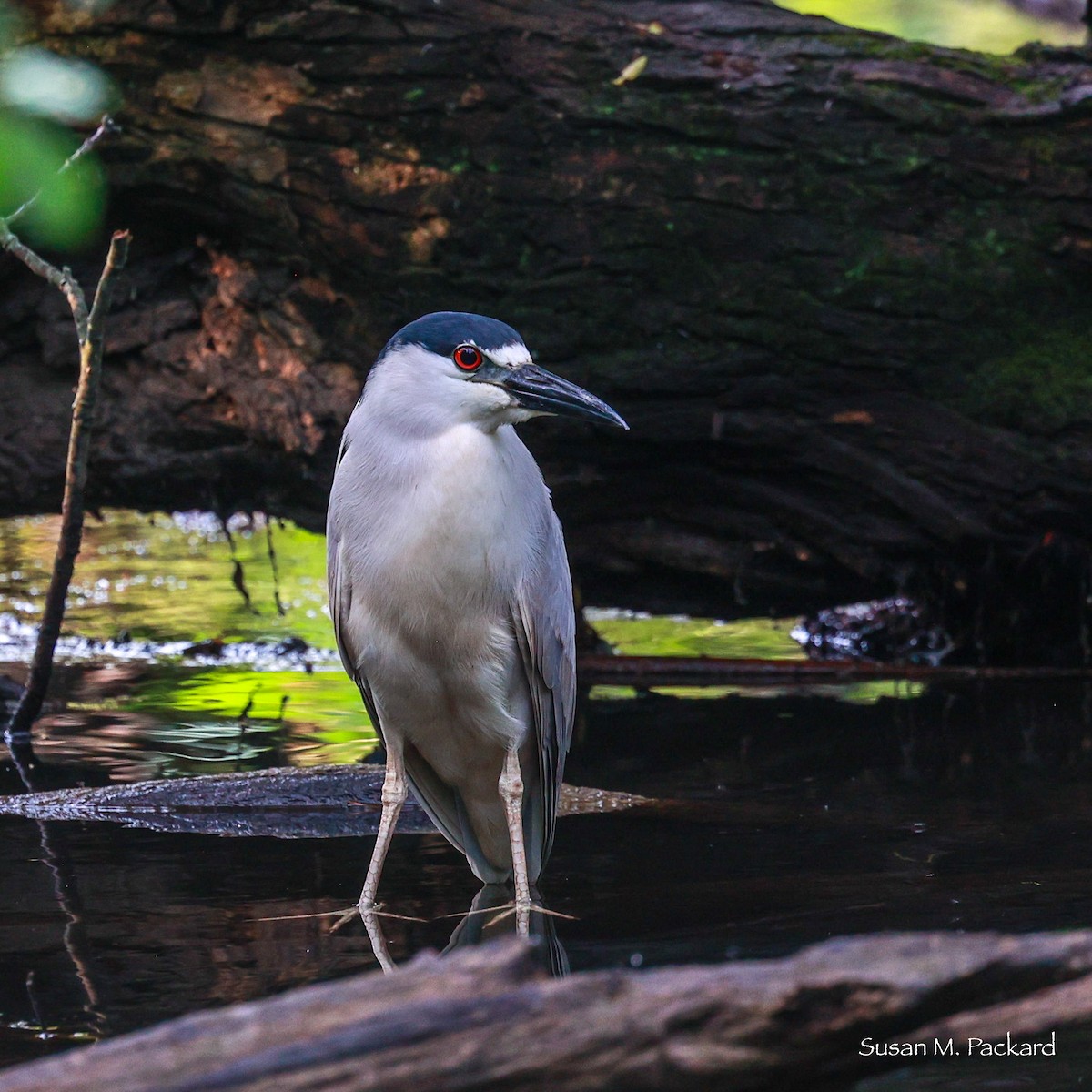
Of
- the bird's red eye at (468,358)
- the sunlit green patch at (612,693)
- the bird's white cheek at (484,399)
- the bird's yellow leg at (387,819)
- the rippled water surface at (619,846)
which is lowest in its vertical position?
the sunlit green patch at (612,693)

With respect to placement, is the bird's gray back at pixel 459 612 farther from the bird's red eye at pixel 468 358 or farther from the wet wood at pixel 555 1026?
the wet wood at pixel 555 1026

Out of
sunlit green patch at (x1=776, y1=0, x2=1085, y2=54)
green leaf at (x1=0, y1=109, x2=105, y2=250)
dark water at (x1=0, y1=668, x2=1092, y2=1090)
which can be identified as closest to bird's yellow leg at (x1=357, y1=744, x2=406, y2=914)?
dark water at (x1=0, y1=668, x2=1092, y2=1090)

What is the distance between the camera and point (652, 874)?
3996 mm

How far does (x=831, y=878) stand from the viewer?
387cm

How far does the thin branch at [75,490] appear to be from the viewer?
16.5 ft

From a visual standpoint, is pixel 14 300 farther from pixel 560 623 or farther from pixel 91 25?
pixel 560 623

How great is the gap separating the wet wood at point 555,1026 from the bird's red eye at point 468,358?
2066 mm

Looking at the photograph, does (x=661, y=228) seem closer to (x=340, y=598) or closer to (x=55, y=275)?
(x=55, y=275)

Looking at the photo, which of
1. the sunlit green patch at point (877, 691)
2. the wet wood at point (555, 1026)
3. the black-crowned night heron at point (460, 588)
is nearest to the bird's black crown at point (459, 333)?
the black-crowned night heron at point (460, 588)

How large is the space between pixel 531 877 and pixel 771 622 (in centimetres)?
464

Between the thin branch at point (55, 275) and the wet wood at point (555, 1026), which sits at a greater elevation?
the thin branch at point (55, 275)

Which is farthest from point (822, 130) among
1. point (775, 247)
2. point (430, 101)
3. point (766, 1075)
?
point (766, 1075)

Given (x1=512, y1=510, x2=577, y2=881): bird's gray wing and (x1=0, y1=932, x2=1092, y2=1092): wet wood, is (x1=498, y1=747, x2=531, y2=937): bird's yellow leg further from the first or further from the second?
(x1=0, y1=932, x2=1092, y2=1092): wet wood

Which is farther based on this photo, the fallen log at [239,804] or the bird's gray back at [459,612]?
the fallen log at [239,804]
